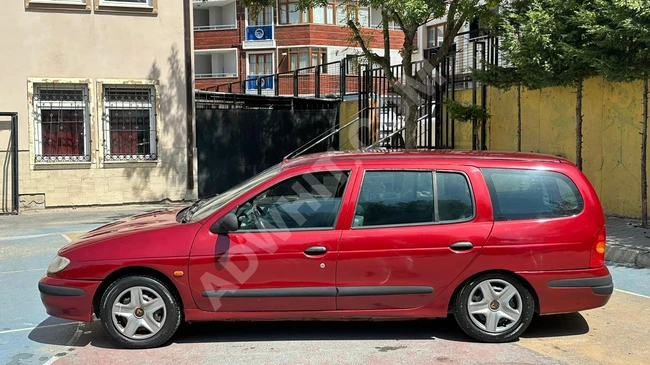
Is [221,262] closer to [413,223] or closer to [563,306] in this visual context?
[413,223]

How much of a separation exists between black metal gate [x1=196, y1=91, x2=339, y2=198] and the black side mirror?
36.0 feet

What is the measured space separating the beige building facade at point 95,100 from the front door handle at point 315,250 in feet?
34.8

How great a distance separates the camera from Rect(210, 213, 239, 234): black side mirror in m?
5.41

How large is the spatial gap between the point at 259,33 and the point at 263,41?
0.52 m

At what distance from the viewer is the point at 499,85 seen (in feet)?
40.2

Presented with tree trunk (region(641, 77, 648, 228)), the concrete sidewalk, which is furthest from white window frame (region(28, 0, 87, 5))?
the concrete sidewalk

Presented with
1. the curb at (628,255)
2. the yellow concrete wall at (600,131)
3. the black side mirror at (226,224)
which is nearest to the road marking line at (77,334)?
the black side mirror at (226,224)

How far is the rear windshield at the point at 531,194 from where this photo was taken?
5.65 meters

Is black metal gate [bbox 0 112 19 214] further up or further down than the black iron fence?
further down

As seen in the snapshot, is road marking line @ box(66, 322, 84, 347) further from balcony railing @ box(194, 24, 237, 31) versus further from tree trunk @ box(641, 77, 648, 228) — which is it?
balcony railing @ box(194, 24, 237, 31)

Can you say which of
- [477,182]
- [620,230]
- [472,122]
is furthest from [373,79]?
[477,182]

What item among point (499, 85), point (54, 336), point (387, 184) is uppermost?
point (499, 85)

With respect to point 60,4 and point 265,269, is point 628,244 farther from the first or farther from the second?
point 60,4

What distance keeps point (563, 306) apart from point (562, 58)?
6047 mm
